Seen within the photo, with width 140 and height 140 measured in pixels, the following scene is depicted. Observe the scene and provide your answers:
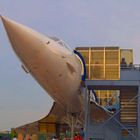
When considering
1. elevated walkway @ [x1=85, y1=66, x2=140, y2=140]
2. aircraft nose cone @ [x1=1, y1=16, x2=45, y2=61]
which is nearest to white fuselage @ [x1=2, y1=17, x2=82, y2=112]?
aircraft nose cone @ [x1=1, y1=16, x2=45, y2=61]

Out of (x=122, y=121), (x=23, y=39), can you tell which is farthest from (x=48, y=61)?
(x=122, y=121)

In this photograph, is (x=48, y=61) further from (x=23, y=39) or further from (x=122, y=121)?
(x=122, y=121)

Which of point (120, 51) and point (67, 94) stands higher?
point (120, 51)

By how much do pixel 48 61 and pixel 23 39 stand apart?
159 centimetres

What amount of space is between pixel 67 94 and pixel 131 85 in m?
2.91

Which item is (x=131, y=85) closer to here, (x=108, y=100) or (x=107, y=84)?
(x=107, y=84)

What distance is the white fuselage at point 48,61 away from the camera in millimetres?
11828

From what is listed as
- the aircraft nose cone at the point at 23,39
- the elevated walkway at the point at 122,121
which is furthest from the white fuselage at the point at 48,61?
the elevated walkway at the point at 122,121

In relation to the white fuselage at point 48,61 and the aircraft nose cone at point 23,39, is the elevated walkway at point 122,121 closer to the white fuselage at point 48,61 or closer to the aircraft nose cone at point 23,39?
the white fuselage at point 48,61

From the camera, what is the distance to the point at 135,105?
598 inches

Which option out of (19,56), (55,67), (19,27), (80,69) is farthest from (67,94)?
(19,27)

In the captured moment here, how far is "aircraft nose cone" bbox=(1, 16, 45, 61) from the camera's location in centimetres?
1145

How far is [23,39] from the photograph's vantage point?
11.8 metres

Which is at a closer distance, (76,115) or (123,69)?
(123,69)
